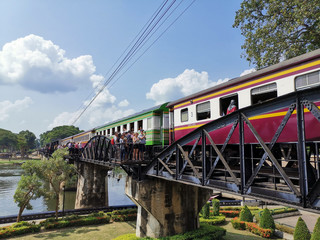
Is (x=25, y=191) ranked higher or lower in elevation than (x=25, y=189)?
lower

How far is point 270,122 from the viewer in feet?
26.6

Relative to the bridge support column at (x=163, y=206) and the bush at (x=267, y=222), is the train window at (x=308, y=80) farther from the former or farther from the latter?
the bush at (x=267, y=222)

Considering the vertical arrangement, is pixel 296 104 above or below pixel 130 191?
above

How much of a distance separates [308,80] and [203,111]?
5190 millimetres

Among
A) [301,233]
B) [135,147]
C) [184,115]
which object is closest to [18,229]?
[135,147]

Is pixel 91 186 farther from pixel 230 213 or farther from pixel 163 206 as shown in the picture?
pixel 163 206

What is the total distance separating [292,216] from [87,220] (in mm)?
18794

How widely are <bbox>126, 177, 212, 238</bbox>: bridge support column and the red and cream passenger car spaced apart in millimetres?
3602

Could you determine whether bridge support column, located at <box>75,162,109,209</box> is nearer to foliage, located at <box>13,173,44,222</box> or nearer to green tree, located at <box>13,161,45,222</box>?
green tree, located at <box>13,161,45,222</box>

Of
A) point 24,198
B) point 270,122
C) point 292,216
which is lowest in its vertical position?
point 292,216

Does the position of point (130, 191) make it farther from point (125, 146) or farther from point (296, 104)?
point (296, 104)

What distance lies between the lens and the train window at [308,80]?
24.0 feet

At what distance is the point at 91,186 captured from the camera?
95.6 feet

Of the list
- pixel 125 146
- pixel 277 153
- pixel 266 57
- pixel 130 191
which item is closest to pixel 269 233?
pixel 277 153
